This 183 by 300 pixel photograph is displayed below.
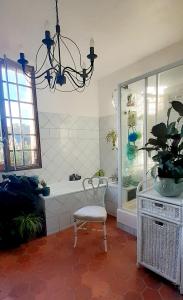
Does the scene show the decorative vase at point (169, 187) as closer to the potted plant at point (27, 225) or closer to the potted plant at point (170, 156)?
the potted plant at point (170, 156)

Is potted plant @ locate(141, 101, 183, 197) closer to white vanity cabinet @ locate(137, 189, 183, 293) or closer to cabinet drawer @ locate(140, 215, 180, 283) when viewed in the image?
white vanity cabinet @ locate(137, 189, 183, 293)

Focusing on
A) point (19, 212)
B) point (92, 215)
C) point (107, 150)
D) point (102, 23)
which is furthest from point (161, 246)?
point (102, 23)

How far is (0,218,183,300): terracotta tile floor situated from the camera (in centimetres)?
148

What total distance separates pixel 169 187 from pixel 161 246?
514mm

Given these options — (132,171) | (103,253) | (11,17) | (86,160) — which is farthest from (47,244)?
(11,17)

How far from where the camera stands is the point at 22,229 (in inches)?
84.7

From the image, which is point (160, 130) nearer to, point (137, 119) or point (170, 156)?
point (170, 156)

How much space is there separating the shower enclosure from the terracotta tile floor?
565 millimetres

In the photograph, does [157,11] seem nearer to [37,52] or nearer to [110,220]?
[37,52]

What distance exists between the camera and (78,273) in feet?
5.63

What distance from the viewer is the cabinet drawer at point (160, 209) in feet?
4.80

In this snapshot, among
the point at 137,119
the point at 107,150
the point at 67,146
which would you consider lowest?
the point at 107,150

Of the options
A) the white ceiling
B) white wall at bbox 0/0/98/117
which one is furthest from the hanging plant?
the white ceiling

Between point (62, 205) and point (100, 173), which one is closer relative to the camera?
point (62, 205)
